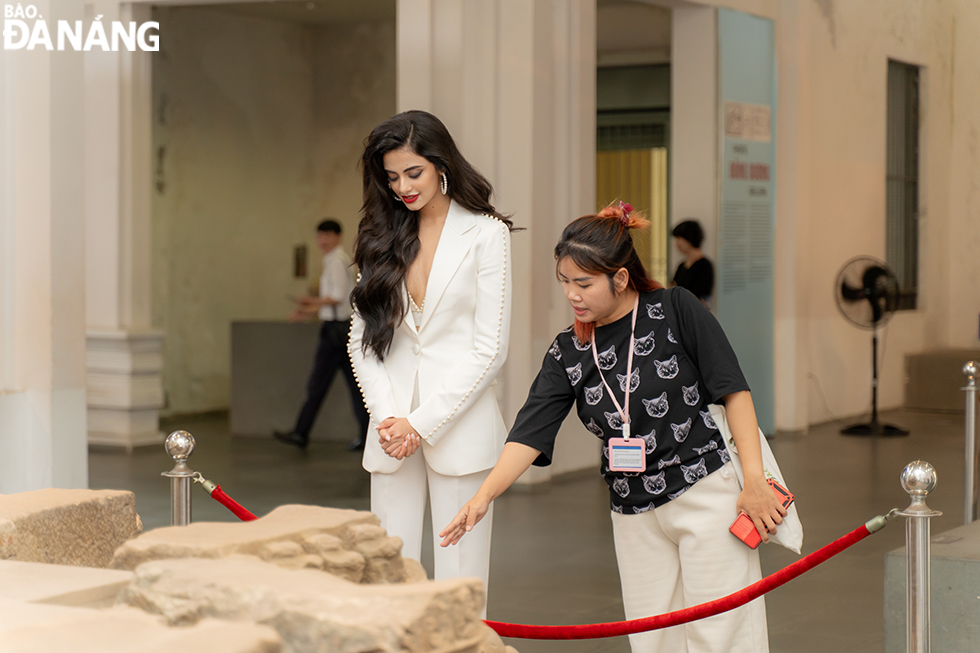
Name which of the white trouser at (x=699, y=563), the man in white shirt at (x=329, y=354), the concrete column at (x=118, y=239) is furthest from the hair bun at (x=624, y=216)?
the concrete column at (x=118, y=239)

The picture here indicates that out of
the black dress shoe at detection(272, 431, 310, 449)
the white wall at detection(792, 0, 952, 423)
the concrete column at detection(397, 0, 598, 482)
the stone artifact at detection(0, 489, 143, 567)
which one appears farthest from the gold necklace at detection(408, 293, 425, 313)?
the white wall at detection(792, 0, 952, 423)

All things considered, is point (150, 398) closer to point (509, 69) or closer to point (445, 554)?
point (509, 69)

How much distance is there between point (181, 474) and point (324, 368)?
618 cm

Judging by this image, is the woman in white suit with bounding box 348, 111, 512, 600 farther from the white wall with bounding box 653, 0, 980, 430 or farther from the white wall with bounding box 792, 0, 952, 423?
the white wall with bounding box 792, 0, 952, 423

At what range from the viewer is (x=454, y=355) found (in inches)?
139

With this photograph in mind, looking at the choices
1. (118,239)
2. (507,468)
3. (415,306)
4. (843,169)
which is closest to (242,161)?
(118,239)

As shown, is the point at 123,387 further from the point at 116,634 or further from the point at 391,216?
the point at 116,634

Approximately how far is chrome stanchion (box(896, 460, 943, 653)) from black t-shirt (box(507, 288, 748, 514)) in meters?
0.49

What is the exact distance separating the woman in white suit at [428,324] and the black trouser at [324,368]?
639 centimetres

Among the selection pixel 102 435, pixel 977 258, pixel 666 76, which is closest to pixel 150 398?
pixel 102 435

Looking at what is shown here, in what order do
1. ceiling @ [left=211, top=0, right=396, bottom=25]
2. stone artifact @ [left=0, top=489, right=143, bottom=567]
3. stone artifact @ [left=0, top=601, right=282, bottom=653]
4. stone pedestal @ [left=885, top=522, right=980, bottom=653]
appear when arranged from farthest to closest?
ceiling @ [left=211, top=0, right=396, bottom=25], stone pedestal @ [left=885, top=522, right=980, bottom=653], stone artifact @ [left=0, top=489, right=143, bottom=567], stone artifact @ [left=0, top=601, right=282, bottom=653]

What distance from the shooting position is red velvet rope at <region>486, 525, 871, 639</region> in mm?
3062

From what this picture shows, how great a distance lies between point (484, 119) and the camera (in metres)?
7.99

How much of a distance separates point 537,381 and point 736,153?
7.24 meters
